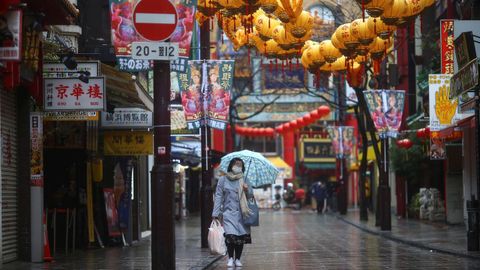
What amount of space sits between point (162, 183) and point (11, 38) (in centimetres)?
276

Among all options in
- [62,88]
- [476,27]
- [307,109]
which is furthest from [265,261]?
[307,109]

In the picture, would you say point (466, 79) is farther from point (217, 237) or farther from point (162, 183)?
point (162, 183)

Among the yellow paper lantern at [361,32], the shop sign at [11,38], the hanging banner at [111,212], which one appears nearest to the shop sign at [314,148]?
the hanging banner at [111,212]

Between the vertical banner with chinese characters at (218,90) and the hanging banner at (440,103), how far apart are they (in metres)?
6.88

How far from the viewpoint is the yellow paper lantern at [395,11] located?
1817 cm

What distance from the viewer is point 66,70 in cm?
1809

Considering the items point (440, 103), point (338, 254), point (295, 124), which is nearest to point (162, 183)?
point (338, 254)

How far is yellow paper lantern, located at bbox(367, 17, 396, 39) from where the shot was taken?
1981 centimetres

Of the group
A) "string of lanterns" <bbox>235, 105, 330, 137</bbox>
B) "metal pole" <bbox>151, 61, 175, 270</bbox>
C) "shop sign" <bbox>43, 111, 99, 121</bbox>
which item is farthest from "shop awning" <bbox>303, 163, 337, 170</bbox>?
"metal pole" <bbox>151, 61, 175, 270</bbox>

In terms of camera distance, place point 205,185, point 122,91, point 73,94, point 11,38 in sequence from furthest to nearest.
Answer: point 205,185 → point 122,91 → point 73,94 → point 11,38

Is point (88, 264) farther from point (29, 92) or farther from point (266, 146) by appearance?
point (266, 146)

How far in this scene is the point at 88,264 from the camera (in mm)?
18453

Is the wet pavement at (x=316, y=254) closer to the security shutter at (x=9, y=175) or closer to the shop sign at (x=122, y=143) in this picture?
the security shutter at (x=9, y=175)

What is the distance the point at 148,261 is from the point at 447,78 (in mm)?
11306
